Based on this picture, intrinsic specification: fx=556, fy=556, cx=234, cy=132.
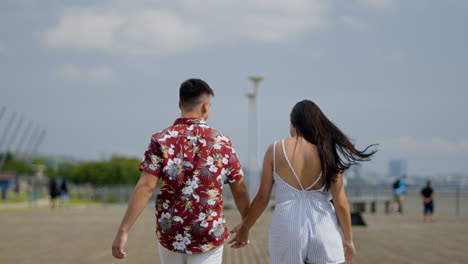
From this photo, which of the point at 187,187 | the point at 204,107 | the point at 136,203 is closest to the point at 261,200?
the point at 187,187

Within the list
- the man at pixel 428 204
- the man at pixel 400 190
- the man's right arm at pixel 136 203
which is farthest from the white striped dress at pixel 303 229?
the man at pixel 400 190

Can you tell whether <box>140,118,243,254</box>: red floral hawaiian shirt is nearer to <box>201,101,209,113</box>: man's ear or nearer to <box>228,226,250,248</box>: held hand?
<box>201,101,209,113</box>: man's ear

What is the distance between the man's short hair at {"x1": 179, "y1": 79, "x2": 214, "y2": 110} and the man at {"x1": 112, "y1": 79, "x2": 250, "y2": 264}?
0.15m

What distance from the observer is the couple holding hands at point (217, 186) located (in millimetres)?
3439

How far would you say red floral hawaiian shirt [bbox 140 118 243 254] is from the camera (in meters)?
3.42

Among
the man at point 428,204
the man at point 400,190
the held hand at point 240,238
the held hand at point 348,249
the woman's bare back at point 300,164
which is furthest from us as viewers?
the man at point 400,190

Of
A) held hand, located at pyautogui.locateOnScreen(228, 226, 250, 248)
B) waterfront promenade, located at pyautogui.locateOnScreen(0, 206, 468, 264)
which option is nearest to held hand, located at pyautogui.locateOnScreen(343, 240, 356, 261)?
held hand, located at pyautogui.locateOnScreen(228, 226, 250, 248)

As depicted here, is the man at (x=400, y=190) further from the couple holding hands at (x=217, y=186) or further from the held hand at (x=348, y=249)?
the couple holding hands at (x=217, y=186)

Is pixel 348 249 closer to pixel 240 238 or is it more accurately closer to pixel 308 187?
pixel 308 187

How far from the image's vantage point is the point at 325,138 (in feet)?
12.0

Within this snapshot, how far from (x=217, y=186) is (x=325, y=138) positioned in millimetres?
786

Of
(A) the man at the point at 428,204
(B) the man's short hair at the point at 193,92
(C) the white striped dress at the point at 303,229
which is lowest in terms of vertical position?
(A) the man at the point at 428,204

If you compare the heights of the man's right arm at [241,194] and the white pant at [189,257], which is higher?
the man's right arm at [241,194]

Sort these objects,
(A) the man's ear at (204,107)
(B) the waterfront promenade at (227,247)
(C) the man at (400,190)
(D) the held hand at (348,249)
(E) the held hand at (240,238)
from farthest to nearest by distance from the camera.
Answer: (C) the man at (400,190)
(B) the waterfront promenade at (227,247)
(E) the held hand at (240,238)
(D) the held hand at (348,249)
(A) the man's ear at (204,107)
